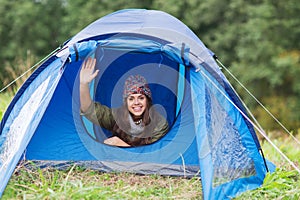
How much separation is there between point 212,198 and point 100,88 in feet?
4.85

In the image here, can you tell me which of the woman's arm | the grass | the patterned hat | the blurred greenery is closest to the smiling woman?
the patterned hat

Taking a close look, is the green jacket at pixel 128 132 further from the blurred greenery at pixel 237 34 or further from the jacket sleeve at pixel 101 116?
the blurred greenery at pixel 237 34

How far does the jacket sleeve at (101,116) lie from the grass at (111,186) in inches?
14.8

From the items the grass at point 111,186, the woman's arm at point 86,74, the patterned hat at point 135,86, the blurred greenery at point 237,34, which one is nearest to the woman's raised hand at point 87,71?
the woman's arm at point 86,74

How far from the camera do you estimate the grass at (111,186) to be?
2719 mm

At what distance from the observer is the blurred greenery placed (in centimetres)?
1056

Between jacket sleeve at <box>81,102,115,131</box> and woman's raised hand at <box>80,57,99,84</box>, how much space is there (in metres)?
0.30

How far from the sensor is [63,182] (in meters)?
2.84

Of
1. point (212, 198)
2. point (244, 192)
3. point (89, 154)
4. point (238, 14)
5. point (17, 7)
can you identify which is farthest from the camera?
point (17, 7)

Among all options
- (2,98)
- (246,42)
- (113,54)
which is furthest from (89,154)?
(246,42)

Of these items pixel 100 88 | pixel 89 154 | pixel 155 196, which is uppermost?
pixel 100 88

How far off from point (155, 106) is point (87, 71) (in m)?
0.70

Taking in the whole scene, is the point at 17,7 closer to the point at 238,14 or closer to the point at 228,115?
the point at 238,14

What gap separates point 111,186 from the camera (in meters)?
3.01
